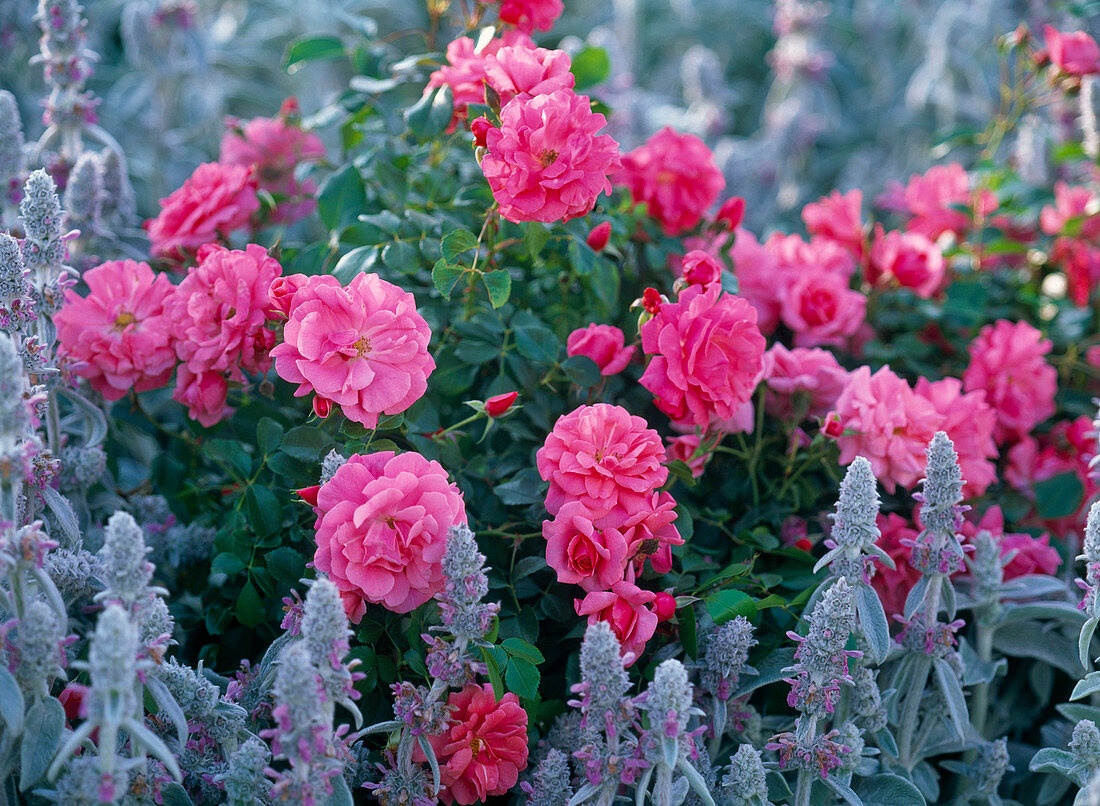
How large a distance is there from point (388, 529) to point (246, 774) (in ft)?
1.04

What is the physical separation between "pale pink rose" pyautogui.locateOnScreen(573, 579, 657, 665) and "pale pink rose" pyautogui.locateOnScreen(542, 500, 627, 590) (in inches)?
0.8

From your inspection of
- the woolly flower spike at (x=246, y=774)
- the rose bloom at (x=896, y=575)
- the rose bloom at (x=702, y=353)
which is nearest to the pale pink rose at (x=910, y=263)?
the rose bloom at (x=896, y=575)

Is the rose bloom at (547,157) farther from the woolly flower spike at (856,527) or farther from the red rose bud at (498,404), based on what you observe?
the woolly flower spike at (856,527)

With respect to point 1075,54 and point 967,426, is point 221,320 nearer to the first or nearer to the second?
point 967,426

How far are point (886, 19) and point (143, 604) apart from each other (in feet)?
12.4

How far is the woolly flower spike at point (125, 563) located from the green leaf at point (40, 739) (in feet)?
0.55

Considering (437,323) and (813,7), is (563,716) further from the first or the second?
(813,7)

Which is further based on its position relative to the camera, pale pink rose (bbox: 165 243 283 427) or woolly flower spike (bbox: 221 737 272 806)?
pale pink rose (bbox: 165 243 283 427)

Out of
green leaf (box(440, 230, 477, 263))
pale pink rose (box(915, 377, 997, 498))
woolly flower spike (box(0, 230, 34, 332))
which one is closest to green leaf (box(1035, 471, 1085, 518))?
pale pink rose (box(915, 377, 997, 498))

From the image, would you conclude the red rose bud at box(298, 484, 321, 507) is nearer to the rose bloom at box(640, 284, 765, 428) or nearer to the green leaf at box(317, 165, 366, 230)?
the rose bloom at box(640, 284, 765, 428)

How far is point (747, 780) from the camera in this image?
1.11 meters

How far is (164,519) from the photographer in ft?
5.04

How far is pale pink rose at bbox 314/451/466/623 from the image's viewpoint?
107 centimetres

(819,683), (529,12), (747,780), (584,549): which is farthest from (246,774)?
(529,12)
